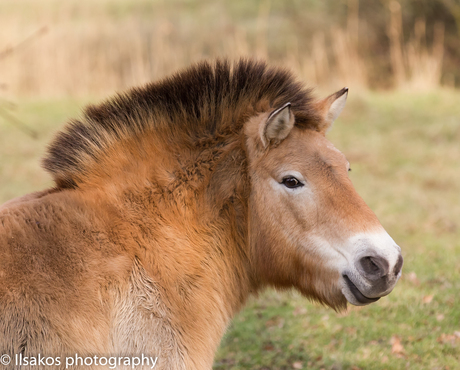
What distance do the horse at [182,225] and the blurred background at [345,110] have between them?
0.60m

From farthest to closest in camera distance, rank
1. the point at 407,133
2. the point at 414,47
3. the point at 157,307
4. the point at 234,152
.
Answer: the point at 414,47
the point at 407,133
the point at 234,152
the point at 157,307

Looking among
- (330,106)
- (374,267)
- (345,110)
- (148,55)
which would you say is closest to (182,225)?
(374,267)

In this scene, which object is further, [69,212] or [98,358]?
[69,212]

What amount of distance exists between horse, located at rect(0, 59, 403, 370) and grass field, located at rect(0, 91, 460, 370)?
0.54 metres

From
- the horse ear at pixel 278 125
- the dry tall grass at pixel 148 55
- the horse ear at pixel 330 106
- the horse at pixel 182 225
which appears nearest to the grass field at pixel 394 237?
the horse at pixel 182 225

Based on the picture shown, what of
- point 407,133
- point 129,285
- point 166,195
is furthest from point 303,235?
point 407,133

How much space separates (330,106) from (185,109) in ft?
3.40

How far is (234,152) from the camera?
10.3 feet

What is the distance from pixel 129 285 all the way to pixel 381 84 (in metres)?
14.8

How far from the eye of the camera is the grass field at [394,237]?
4707 mm

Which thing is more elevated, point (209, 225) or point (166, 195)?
point (166, 195)

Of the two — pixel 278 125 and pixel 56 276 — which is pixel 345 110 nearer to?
pixel 278 125

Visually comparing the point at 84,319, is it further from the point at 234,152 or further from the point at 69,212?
the point at 234,152

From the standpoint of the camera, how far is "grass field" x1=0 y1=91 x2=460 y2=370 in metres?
4.71
